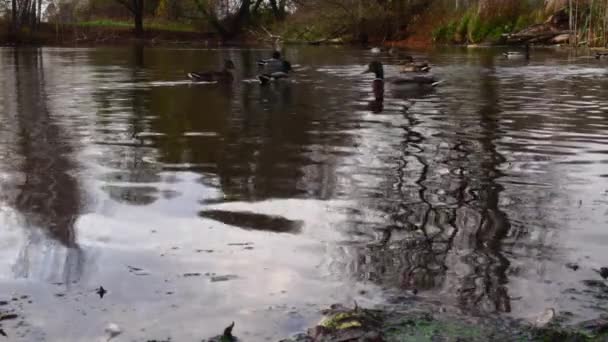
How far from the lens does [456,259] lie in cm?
527

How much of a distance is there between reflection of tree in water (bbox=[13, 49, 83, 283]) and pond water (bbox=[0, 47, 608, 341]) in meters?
0.03

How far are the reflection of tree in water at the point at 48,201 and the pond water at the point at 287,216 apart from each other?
0.03 meters

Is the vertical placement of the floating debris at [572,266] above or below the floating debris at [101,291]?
above

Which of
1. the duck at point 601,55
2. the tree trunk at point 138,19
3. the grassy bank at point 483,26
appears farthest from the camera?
the tree trunk at point 138,19

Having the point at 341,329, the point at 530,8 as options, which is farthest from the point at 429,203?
the point at 530,8

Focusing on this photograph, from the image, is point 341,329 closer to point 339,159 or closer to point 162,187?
point 162,187

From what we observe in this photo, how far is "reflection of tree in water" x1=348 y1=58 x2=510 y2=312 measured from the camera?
4.83 meters

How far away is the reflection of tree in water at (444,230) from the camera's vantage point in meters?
4.83

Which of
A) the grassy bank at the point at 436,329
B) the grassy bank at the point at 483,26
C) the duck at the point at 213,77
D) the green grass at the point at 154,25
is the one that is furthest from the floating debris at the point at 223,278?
the green grass at the point at 154,25

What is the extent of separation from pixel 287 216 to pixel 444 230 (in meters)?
1.31

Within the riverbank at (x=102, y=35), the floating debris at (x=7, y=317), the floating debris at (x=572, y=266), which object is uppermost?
the riverbank at (x=102, y=35)

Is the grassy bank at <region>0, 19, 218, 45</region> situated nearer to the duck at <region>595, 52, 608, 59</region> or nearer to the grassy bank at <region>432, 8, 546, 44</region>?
the grassy bank at <region>432, 8, 546, 44</region>

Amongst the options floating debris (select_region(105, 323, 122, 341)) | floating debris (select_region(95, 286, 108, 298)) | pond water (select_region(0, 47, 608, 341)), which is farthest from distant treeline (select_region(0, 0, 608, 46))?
floating debris (select_region(105, 323, 122, 341))

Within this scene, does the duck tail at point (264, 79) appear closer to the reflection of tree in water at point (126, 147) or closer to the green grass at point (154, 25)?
the reflection of tree in water at point (126, 147)
